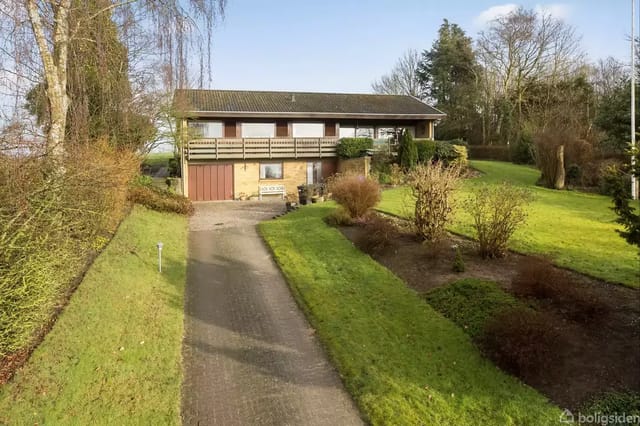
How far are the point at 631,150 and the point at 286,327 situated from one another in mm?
6389

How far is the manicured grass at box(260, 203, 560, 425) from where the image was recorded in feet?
19.3

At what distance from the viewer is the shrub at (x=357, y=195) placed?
16.2 metres

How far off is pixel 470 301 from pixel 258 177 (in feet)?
70.2

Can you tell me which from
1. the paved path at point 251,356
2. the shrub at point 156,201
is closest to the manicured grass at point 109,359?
the paved path at point 251,356

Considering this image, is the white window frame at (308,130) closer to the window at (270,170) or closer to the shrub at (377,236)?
the window at (270,170)

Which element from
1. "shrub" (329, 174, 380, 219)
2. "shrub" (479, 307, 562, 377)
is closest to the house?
"shrub" (329, 174, 380, 219)

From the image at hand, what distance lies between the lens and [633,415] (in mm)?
5555

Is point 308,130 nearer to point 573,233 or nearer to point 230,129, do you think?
point 230,129

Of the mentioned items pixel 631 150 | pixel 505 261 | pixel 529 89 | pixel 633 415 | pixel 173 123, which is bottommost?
pixel 633 415

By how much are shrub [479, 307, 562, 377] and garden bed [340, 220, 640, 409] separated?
0.37 ft

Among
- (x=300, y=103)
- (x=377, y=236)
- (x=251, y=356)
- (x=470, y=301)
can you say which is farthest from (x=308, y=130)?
(x=251, y=356)

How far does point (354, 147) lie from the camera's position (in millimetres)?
29281

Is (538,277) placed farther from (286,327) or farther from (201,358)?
(201,358)

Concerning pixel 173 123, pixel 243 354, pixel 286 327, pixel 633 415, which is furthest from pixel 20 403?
pixel 173 123
